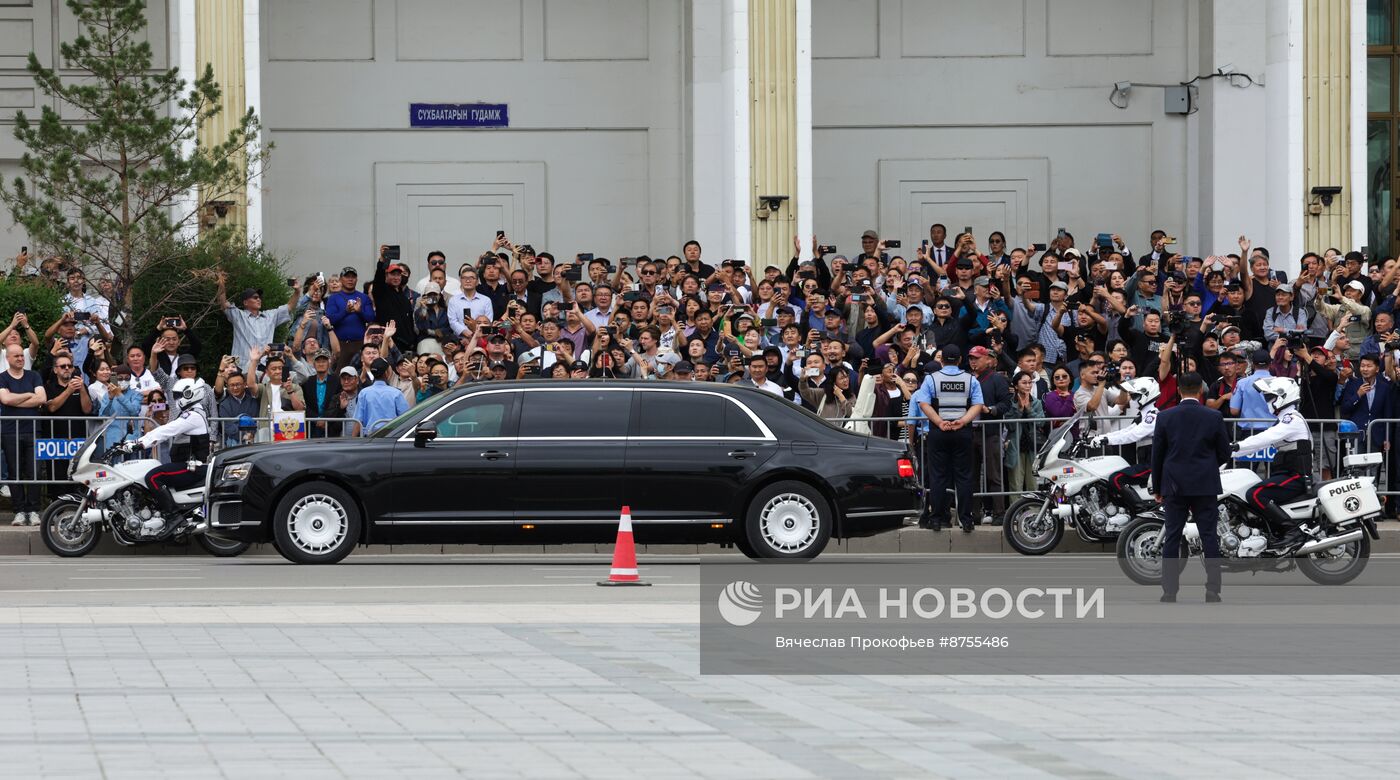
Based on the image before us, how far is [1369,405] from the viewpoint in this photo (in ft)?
73.1

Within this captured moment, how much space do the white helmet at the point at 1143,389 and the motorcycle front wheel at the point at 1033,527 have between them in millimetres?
1323

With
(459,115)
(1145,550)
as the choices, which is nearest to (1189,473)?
(1145,550)

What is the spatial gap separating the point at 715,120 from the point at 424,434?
14.6 meters

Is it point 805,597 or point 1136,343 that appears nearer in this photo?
point 805,597

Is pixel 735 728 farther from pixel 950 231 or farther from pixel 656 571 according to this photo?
pixel 950 231

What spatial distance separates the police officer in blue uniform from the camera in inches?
861

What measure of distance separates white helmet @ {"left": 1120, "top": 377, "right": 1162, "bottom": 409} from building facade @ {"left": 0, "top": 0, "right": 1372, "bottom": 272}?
38.0 feet

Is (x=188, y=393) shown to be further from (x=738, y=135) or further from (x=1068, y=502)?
(x=738, y=135)

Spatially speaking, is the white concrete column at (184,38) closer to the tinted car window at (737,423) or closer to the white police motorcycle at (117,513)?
the white police motorcycle at (117,513)

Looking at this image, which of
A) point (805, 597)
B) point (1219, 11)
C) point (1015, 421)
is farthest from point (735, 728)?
point (1219, 11)

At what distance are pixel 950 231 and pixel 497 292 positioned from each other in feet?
37.3

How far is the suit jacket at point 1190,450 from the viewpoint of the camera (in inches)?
622

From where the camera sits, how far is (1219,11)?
33.1 meters

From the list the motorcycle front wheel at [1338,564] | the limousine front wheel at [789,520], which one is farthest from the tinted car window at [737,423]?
the motorcycle front wheel at [1338,564]
